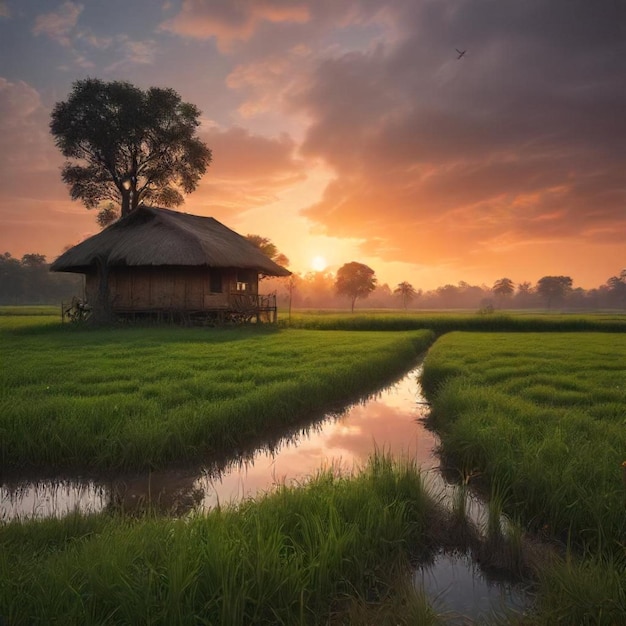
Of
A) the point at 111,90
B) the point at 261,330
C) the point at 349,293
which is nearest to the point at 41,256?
the point at 349,293

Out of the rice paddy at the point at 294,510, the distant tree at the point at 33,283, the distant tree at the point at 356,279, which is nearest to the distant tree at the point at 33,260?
the distant tree at the point at 33,283

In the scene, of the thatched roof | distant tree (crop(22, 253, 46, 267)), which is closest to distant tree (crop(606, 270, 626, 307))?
the thatched roof

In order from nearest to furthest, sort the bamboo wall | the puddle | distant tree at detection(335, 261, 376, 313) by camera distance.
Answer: the puddle, the bamboo wall, distant tree at detection(335, 261, 376, 313)

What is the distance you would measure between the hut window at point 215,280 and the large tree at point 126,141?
1192 cm

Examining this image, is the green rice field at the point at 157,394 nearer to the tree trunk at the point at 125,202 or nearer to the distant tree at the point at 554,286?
the tree trunk at the point at 125,202

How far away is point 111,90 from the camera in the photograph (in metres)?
30.3

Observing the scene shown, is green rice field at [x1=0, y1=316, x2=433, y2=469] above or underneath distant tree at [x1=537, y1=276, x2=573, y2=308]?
underneath

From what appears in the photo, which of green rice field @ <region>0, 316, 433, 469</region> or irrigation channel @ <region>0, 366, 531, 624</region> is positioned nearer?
irrigation channel @ <region>0, 366, 531, 624</region>

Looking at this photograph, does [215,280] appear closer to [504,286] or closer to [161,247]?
[161,247]

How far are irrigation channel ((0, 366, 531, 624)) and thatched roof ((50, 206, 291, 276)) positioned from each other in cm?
1735

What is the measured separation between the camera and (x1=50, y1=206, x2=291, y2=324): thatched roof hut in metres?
23.8

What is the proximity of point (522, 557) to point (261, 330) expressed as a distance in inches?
806

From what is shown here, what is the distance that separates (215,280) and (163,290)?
10.1ft

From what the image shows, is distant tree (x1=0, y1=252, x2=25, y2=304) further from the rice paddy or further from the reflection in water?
the reflection in water
